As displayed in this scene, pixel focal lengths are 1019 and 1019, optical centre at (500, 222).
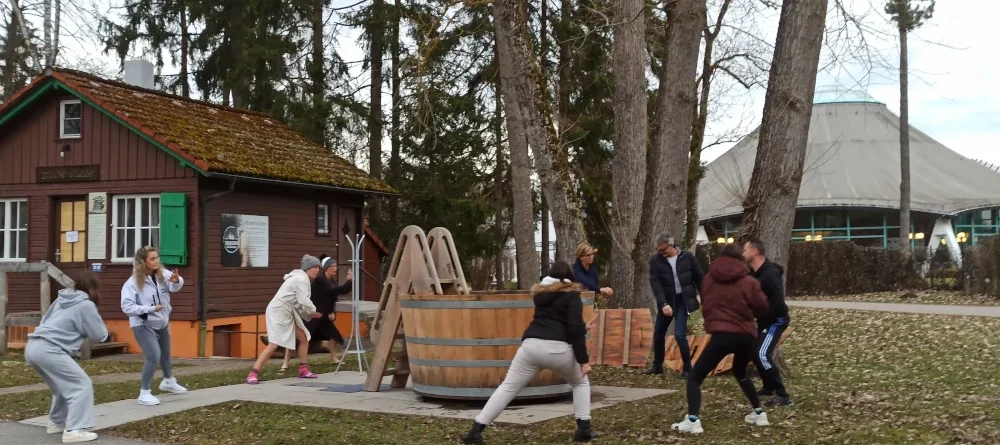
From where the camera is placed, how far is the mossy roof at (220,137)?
18188mm

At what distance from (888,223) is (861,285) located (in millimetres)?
19038

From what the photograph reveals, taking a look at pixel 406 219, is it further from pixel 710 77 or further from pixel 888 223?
pixel 888 223

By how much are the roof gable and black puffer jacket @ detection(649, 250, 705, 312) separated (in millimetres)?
32855

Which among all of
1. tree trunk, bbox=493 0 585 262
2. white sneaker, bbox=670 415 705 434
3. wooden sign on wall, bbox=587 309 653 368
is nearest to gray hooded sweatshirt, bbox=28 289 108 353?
white sneaker, bbox=670 415 705 434

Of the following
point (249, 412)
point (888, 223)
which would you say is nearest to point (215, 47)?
point (249, 412)

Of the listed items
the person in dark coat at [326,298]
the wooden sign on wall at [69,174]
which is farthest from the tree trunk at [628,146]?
the wooden sign on wall at [69,174]

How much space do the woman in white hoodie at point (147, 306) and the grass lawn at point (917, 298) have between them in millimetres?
20941

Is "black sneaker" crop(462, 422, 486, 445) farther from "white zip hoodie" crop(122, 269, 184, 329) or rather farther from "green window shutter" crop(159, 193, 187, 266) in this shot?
"green window shutter" crop(159, 193, 187, 266)

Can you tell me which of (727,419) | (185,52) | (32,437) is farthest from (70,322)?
(185,52)

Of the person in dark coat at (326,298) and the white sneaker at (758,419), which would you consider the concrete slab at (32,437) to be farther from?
the white sneaker at (758,419)

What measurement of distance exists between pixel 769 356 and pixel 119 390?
7.44 metres

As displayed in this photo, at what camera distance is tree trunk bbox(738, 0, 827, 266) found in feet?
37.6

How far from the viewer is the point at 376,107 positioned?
2978 centimetres

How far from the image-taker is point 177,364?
53.7 feet
